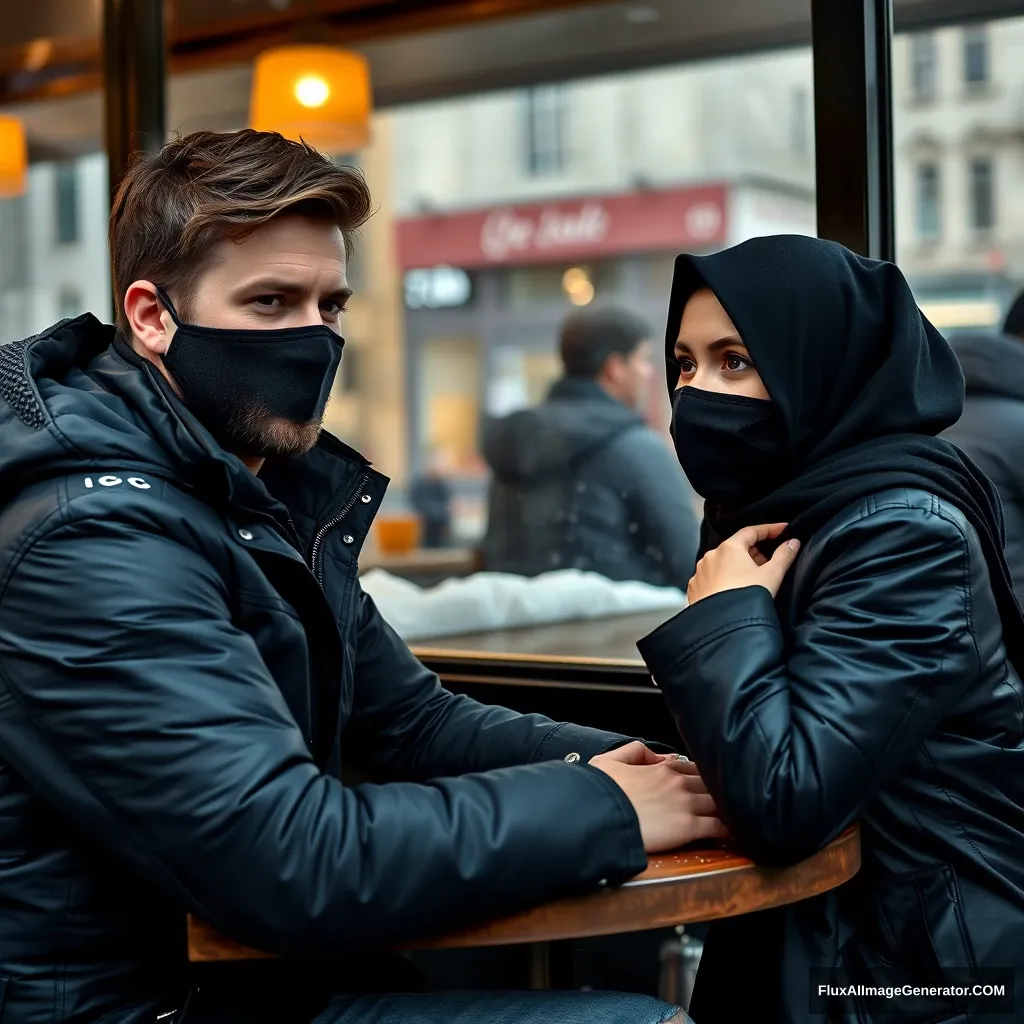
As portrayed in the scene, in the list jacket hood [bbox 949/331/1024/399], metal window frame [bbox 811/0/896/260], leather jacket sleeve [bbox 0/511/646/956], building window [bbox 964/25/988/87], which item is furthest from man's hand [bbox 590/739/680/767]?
building window [bbox 964/25/988/87]

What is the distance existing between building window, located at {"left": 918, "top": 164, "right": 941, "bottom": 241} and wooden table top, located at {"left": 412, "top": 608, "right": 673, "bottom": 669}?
7.01 metres

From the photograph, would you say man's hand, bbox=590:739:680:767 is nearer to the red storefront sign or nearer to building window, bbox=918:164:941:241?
building window, bbox=918:164:941:241

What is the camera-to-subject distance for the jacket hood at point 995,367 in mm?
2959

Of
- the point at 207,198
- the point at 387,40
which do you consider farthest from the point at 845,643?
the point at 387,40

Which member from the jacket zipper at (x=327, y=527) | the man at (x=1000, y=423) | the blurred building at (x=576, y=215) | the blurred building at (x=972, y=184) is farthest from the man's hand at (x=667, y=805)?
the blurred building at (x=972, y=184)

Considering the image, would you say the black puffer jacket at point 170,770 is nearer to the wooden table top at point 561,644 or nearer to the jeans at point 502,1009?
the jeans at point 502,1009

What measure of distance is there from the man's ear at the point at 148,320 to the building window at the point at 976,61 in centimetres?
881

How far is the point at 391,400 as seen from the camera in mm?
16344

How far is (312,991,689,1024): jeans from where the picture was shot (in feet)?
4.32

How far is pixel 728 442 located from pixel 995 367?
1.64 meters


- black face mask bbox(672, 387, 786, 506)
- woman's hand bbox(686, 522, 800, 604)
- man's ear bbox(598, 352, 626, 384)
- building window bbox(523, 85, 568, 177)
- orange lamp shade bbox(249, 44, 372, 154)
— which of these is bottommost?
woman's hand bbox(686, 522, 800, 604)

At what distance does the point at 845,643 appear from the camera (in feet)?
4.35

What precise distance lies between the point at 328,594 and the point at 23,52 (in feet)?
14.0

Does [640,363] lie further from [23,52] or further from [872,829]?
[872,829]
